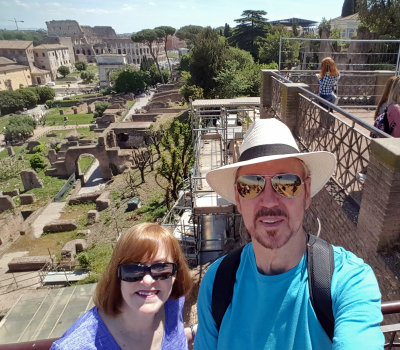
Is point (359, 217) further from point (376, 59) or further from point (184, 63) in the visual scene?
point (184, 63)

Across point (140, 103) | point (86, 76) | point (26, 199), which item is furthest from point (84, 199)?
point (86, 76)

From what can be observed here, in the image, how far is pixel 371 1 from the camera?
67.5ft

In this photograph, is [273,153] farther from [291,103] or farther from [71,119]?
[71,119]

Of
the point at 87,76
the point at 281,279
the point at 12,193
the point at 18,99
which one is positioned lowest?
the point at 12,193

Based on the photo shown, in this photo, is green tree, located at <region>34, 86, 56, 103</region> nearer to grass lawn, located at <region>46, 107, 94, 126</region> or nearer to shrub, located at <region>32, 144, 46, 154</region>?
grass lawn, located at <region>46, 107, 94, 126</region>

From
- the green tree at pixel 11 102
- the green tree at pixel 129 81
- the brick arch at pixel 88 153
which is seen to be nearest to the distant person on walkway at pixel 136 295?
the brick arch at pixel 88 153

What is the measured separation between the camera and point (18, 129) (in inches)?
1479

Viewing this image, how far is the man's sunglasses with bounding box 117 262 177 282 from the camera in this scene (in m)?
2.00

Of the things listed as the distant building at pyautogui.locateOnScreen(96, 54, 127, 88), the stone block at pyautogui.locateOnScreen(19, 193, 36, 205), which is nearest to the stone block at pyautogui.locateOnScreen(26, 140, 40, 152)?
the stone block at pyautogui.locateOnScreen(19, 193, 36, 205)

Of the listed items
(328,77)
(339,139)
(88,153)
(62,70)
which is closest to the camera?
(339,139)

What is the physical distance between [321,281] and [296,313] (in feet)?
0.60

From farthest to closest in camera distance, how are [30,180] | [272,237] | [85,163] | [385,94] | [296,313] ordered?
[85,163], [30,180], [385,94], [272,237], [296,313]

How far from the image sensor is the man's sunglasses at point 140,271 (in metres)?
2.00

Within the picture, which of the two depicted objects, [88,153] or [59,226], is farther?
[88,153]
